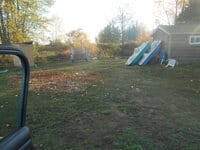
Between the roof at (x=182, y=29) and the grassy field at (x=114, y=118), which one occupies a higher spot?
the roof at (x=182, y=29)

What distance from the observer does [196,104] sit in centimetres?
923

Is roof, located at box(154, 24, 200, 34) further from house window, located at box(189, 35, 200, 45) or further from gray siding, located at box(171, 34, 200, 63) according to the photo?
gray siding, located at box(171, 34, 200, 63)

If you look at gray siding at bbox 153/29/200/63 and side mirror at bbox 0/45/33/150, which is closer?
side mirror at bbox 0/45/33/150

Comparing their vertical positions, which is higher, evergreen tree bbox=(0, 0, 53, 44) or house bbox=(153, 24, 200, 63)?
evergreen tree bbox=(0, 0, 53, 44)

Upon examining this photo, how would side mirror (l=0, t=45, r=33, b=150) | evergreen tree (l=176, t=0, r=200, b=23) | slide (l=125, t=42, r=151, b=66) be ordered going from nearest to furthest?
side mirror (l=0, t=45, r=33, b=150)
slide (l=125, t=42, r=151, b=66)
evergreen tree (l=176, t=0, r=200, b=23)

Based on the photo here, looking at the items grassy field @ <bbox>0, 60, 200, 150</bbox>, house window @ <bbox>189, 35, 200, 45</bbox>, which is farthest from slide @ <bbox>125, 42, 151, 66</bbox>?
grassy field @ <bbox>0, 60, 200, 150</bbox>

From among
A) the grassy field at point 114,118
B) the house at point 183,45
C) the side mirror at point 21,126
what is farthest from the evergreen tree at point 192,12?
the side mirror at point 21,126

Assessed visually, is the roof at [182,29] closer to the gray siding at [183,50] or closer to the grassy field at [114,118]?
the gray siding at [183,50]

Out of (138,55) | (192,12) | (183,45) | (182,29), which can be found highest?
(192,12)

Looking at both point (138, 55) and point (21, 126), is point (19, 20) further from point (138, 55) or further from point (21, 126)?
point (21, 126)

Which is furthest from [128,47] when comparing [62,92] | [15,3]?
[62,92]

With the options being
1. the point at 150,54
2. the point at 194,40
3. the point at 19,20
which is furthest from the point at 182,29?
the point at 19,20

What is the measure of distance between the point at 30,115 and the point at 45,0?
24.5 metres

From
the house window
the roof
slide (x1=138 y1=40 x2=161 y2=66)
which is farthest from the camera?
the roof
